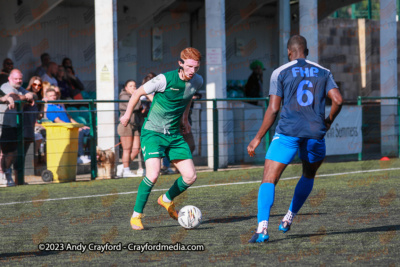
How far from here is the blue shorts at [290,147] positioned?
22.3ft

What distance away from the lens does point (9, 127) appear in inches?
520

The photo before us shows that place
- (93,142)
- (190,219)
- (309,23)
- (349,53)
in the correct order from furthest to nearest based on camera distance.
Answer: (349,53) < (309,23) < (93,142) < (190,219)

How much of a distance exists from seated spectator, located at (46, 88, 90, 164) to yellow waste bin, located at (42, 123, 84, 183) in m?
0.34

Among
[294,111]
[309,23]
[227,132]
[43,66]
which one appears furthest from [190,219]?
[309,23]

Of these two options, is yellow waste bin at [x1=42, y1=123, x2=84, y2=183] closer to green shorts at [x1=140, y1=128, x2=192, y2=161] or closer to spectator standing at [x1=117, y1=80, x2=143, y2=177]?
spectator standing at [x1=117, y1=80, x2=143, y2=177]

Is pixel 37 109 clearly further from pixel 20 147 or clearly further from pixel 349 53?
pixel 349 53

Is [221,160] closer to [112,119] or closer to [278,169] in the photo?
[112,119]

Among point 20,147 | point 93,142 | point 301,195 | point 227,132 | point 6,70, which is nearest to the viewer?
point 301,195

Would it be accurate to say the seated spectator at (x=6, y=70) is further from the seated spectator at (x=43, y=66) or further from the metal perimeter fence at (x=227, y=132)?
the seated spectator at (x=43, y=66)

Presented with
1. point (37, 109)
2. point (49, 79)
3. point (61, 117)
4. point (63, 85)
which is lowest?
point (61, 117)

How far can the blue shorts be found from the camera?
6.80m

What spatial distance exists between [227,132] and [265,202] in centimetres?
969

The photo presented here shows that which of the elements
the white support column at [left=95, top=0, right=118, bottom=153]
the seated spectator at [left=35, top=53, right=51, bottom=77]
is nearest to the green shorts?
the white support column at [left=95, top=0, right=118, bottom=153]

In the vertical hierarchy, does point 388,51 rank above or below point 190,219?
above
